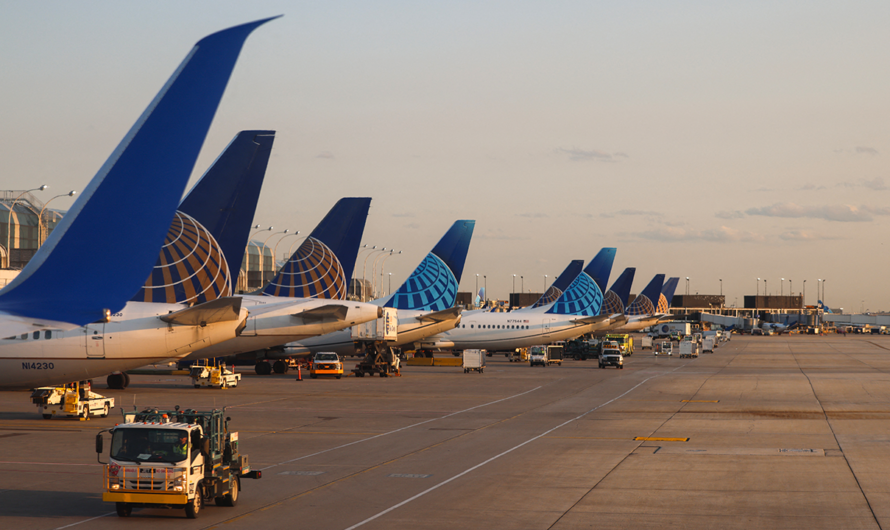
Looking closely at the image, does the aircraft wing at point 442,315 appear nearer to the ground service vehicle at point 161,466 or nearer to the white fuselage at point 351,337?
the white fuselage at point 351,337

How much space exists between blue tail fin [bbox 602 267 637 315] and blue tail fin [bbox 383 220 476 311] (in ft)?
206

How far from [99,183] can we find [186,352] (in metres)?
13.7

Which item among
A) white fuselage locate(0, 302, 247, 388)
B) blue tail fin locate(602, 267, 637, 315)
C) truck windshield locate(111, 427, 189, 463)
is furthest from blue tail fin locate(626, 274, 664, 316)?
truck windshield locate(111, 427, 189, 463)

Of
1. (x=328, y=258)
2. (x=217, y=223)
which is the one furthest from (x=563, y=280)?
(x=217, y=223)

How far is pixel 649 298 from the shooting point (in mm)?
159875

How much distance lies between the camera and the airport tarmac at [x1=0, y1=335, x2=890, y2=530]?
17.8m

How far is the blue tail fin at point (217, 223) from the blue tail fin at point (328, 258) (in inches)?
540

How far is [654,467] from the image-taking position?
24062 millimetres

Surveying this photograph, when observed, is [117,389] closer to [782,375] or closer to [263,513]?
[263,513]

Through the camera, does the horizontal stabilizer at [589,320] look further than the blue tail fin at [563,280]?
No

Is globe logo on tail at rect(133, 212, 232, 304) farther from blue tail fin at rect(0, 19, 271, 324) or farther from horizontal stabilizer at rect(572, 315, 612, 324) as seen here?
horizontal stabilizer at rect(572, 315, 612, 324)

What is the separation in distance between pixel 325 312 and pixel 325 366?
1824cm

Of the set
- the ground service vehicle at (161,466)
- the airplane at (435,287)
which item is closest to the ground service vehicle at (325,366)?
the airplane at (435,287)

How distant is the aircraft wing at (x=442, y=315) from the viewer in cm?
6625
